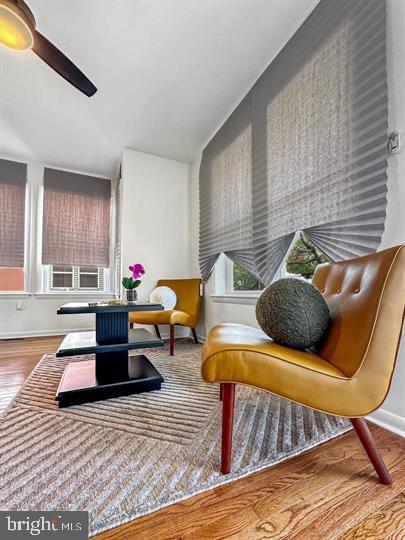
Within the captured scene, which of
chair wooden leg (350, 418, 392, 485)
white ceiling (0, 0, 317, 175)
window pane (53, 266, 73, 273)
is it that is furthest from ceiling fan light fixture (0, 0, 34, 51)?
window pane (53, 266, 73, 273)

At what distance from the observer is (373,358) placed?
779 millimetres

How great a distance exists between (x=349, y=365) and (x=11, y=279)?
3971 millimetres

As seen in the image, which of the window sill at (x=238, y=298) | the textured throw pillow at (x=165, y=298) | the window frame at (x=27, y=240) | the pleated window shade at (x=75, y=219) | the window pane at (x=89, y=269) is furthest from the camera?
the window pane at (x=89, y=269)

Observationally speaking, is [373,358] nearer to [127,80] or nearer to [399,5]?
[399,5]

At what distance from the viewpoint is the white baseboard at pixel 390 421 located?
3.66 feet

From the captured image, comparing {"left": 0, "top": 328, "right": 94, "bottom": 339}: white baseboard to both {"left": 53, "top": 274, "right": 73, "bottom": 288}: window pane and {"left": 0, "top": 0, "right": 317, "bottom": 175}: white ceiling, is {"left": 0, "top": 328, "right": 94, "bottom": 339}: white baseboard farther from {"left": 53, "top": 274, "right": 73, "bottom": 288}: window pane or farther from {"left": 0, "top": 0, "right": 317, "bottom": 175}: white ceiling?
{"left": 0, "top": 0, "right": 317, "bottom": 175}: white ceiling

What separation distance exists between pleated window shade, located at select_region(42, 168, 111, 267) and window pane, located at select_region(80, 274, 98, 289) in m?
0.23

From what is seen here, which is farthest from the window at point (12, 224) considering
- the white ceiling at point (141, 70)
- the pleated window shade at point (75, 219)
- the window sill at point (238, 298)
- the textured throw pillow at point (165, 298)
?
the window sill at point (238, 298)

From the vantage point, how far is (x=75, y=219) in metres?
3.68

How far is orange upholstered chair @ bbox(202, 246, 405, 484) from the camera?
78 centimetres

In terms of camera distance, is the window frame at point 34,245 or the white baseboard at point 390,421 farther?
the window frame at point 34,245

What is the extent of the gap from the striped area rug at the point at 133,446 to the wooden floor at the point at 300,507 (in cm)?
5

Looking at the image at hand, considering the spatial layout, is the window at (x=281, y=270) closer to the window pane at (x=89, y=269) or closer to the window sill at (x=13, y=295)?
the window pane at (x=89, y=269)

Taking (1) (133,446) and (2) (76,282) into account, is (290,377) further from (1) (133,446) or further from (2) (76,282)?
(2) (76,282)
